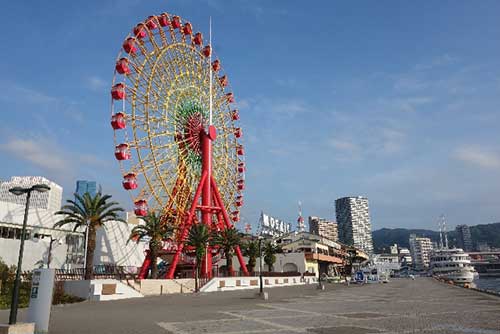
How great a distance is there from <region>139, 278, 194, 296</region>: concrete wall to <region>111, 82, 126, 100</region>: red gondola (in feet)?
60.6

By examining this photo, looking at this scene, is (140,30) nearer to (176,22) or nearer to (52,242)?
(176,22)

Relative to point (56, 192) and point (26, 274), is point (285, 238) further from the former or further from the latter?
point (56, 192)

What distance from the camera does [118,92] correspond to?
42.4 meters

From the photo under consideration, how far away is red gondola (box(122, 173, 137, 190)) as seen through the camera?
43.8 metres

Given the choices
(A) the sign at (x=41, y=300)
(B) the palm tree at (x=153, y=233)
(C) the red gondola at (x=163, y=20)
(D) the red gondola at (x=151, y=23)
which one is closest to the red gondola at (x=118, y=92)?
(D) the red gondola at (x=151, y=23)

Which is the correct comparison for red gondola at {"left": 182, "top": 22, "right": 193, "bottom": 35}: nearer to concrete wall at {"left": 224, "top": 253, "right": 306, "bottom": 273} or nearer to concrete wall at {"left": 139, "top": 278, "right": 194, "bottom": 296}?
concrete wall at {"left": 139, "top": 278, "right": 194, "bottom": 296}

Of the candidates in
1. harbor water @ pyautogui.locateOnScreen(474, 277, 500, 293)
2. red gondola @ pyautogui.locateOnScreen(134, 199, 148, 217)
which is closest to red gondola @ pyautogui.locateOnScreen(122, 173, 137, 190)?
red gondola @ pyautogui.locateOnScreen(134, 199, 148, 217)

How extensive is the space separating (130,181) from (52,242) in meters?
14.7

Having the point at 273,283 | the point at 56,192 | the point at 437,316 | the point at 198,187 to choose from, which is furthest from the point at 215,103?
the point at 56,192

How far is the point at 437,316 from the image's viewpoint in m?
19.8

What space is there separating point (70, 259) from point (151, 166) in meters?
31.7

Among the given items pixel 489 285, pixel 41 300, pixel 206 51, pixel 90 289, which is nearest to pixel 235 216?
pixel 206 51

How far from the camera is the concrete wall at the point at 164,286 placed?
40188 mm

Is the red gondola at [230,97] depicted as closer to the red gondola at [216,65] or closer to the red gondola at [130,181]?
the red gondola at [216,65]
